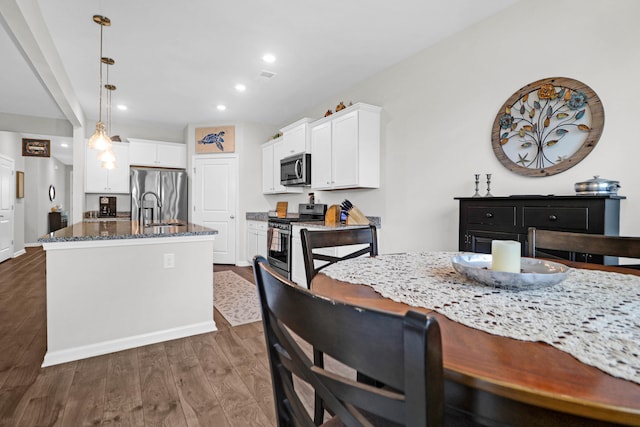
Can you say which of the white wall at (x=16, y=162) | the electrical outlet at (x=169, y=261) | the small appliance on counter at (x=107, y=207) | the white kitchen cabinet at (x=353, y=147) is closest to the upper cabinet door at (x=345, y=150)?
the white kitchen cabinet at (x=353, y=147)

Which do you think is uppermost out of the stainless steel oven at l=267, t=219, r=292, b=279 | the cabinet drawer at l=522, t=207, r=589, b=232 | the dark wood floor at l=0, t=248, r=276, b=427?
the cabinet drawer at l=522, t=207, r=589, b=232

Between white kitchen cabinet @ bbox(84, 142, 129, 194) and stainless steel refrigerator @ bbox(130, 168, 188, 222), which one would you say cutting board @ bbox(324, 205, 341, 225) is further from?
white kitchen cabinet @ bbox(84, 142, 129, 194)

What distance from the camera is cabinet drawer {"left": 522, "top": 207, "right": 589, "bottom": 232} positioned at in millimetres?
1748

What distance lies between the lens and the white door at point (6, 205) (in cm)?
549

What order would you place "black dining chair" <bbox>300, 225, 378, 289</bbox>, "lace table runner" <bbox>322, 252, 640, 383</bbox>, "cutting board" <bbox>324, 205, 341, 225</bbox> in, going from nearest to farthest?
"lace table runner" <bbox>322, 252, 640, 383</bbox>
"black dining chair" <bbox>300, 225, 378, 289</bbox>
"cutting board" <bbox>324, 205, 341, 225</bbox>

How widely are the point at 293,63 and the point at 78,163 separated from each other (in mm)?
4144

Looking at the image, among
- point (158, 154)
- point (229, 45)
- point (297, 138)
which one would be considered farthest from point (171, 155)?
point (229, 45)

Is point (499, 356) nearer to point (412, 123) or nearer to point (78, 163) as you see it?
point (412, 123)

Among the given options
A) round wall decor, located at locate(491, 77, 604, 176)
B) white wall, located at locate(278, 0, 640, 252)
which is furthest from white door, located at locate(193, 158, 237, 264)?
round wall decor, located at locate(491, 77, 604, 176)

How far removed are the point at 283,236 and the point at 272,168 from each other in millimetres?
1615

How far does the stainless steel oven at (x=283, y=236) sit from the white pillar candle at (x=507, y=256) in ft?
10.6

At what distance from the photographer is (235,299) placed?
3.59 metres

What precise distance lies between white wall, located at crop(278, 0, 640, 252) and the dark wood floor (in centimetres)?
196

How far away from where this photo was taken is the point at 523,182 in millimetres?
2359
